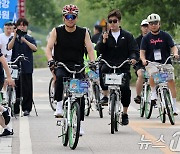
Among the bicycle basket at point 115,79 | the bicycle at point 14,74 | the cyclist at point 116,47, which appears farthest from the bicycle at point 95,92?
the bicycle basket at point 115,79

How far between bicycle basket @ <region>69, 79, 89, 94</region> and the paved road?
805 millimetres

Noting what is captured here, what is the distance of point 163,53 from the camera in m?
15.8

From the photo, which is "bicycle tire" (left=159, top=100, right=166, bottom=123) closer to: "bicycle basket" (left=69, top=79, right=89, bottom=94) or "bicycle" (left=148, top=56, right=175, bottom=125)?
"bicycle" (left=148, top=56, right=175, bottom=125)

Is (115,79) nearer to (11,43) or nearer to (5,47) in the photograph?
(11,43)

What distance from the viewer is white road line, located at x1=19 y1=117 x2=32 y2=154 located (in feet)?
39.1

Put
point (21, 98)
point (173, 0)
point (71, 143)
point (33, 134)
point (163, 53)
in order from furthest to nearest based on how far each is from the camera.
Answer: point (173, 0)
point (21, 98)
point (163, 53)
point (33, 134)
point (71, 143)

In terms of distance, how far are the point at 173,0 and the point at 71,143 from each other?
18365 mm

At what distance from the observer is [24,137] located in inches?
531

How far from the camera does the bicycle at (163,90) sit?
594 inches

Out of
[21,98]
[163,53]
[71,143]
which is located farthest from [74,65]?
[21,98]

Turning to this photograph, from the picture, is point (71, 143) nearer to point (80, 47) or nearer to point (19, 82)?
point (80, 47)

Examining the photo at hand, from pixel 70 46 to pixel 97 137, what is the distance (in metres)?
1.69

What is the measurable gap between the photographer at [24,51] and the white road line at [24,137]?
0.79m

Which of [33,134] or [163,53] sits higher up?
[163,53]
